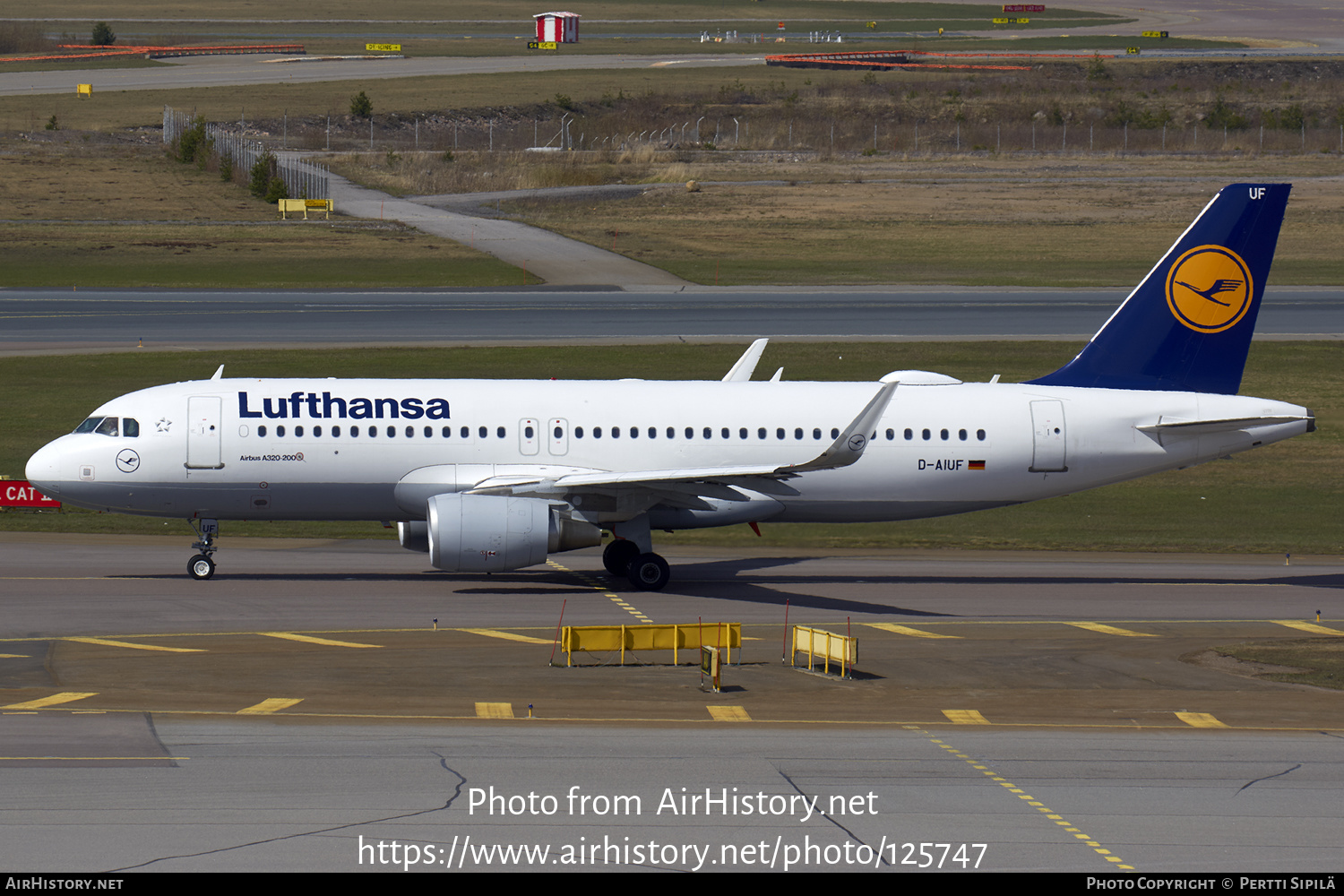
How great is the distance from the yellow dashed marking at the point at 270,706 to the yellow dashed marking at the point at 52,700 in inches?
108

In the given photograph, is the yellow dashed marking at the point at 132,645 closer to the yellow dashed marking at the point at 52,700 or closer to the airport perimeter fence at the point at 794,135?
the yellow dashed marking at the point at 52,700

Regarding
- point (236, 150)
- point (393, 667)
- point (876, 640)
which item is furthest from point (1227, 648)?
point (236, 150)

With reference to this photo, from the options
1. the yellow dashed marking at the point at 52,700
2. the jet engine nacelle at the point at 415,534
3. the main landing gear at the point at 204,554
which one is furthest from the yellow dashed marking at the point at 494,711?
the main landing gear at the point at 204,554

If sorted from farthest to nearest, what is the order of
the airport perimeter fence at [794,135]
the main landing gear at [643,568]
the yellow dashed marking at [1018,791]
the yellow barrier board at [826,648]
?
the airport perimeter fence at [794,135], the main landing gear at [643,568], the yellow barrier board at [826,648], the yellow dashed marking at [1018,791]

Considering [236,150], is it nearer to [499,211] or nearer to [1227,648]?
[499,211]

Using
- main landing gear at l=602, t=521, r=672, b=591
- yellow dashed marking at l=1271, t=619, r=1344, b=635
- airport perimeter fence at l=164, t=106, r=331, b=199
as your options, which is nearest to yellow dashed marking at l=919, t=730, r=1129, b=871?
main landing gear at l=602, t=521, r=672, b=591

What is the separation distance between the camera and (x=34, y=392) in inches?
2255

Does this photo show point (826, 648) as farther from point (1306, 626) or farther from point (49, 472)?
point (49, 472)

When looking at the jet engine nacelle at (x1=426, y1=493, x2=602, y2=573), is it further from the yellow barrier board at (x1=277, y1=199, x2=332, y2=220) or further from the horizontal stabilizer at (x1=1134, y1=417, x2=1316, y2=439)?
the yellow barrier board at (x1=277, y1=199, x2=332, y2=220)

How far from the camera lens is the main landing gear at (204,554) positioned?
35531 mm

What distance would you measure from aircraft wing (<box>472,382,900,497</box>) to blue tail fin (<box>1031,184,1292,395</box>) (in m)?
7.34

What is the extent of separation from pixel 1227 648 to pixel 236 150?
108787 millimetres

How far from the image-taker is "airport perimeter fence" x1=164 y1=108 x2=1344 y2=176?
14438 cm
